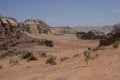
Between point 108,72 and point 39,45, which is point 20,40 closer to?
point 39,45

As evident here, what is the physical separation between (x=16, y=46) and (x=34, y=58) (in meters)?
16.3

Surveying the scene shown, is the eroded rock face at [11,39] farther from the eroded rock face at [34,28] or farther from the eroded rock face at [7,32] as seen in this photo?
the eroded rock face at [34,28]

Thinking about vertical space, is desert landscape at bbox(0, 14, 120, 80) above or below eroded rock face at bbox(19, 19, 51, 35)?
below

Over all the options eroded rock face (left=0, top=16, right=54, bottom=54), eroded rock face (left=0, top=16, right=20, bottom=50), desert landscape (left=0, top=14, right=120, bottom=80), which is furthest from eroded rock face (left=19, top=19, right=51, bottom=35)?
eroded rock face (left=0, top=16, right=54, bottom=54)

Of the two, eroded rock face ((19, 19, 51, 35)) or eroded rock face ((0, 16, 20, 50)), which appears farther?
eroded rock face ((19, 19, 51, 35))

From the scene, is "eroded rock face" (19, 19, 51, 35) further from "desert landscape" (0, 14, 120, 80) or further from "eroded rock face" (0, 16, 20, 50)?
"eroded rock face" (0, 16, 20, 50)

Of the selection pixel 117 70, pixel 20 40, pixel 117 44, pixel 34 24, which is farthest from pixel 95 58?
pixel 34 24

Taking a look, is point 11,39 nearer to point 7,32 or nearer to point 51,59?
point 7,32

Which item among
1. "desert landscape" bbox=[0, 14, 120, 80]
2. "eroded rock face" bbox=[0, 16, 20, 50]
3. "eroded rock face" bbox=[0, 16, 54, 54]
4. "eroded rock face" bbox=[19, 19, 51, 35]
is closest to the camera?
"desert landscape" bbox=[0, 14, 120, 80]

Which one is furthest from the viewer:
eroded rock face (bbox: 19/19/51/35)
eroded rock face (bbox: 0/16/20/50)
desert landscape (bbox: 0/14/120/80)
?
eroded rock face (bbox: 19/19/51/35)

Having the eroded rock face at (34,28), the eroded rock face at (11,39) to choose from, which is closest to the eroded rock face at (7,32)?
the eroded rock face at (11,39)

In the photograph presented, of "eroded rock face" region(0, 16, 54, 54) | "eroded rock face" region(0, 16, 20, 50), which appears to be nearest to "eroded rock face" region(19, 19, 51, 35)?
"eroded rock face" region(0, 16, 20, 50)

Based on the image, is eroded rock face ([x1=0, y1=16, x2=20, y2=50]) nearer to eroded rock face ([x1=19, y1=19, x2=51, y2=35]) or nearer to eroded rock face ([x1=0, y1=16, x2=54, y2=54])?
eroded rock face ([x1=0, y1=16, x2=54, y2=54])

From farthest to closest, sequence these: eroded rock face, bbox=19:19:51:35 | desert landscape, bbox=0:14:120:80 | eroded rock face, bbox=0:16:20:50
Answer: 1. eroded rock face, bbox=19:19:51:35
2. eroded rock face, bbox=0:16:20:50
3. desert landscape, bbox=0:14:120:80
